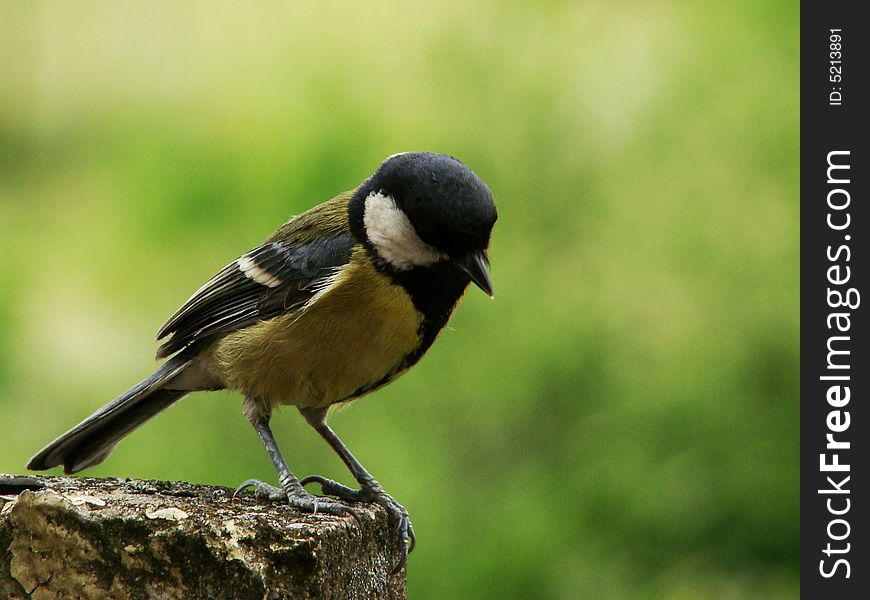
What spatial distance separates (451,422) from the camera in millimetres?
3359

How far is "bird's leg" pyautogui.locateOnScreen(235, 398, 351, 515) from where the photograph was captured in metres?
1.99

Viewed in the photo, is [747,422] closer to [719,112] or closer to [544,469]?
[544,469]

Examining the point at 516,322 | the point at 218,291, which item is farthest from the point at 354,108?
the point at 218,291

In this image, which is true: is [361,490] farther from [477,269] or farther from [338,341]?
[477,269]

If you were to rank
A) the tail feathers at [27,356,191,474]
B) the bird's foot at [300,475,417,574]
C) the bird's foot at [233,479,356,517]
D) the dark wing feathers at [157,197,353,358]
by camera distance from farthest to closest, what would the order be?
1. the tail feathers at [27,356,191,474]
2. the dark wing feathers at [157,197,353,358]
3. the bird's foot at [300,475,417,574]
4. the bird's foot at [233,479,356,517]

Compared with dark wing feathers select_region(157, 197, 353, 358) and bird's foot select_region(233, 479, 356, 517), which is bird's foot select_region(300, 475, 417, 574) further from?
dark wing feathers select_region(157, 197, 353, 358)

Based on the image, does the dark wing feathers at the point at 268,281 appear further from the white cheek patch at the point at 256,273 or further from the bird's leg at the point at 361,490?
the bird's leg at the point at 361,490

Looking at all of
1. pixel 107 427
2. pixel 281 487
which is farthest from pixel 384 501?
pixel 107 427

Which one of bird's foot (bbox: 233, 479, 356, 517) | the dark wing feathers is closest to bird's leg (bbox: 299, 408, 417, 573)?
bird's foot (bbox: 233, 479, 356, 517)

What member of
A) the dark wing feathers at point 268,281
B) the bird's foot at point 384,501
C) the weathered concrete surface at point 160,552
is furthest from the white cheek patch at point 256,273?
the weathered concrete surface at point 160,552

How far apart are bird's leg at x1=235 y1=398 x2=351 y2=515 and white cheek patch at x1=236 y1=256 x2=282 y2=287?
0.29 meters

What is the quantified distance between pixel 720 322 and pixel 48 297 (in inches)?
89.6

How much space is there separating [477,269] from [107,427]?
1104 millimetres

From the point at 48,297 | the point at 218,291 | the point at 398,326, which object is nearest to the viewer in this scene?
the point at 398,326
